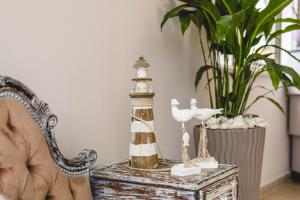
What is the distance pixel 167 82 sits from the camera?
7.32ft

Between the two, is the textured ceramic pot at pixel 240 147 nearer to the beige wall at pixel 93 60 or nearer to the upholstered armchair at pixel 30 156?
the beige wall at pixel 93 60

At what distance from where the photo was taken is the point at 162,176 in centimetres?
125

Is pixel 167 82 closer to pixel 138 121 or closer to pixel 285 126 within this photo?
pixel 138 121

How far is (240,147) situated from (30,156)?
1.24m

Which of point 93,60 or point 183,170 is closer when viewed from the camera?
point 183,170

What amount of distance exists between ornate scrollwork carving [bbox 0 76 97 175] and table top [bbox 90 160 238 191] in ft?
0.25

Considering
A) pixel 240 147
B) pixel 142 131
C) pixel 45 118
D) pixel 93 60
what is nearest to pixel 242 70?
pixel 240 147

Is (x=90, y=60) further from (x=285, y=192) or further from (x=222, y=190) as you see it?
(x=285, y=192)

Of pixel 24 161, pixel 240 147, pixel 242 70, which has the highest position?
pixel 242 70

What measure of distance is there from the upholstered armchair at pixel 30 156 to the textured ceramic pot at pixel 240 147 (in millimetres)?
938

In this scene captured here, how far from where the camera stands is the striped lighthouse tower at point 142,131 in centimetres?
138

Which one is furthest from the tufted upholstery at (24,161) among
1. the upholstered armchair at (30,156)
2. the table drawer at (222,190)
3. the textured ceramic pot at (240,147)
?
the textured ceramic pot at (240,147)

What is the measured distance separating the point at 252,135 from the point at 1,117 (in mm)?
1357

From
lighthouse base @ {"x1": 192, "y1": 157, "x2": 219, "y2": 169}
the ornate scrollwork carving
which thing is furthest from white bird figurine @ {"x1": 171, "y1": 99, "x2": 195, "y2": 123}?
the ornate scrollwork carving
